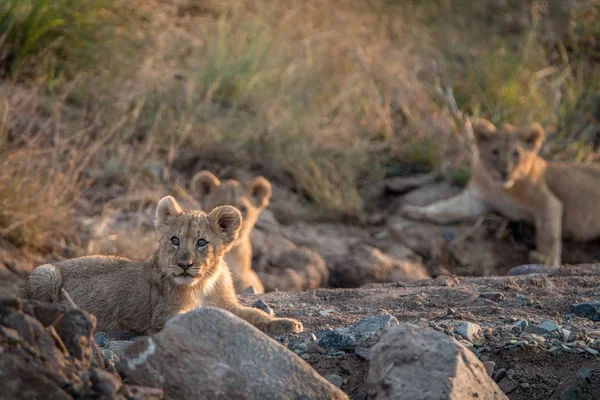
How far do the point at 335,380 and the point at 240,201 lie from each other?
13.7ft

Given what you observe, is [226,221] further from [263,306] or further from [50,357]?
[50,357]

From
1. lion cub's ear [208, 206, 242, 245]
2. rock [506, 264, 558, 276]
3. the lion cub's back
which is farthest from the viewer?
the lion cub's back

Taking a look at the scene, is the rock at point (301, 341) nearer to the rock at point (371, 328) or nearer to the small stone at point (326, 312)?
the rock at point (371, 328)

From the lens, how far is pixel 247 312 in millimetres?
5359

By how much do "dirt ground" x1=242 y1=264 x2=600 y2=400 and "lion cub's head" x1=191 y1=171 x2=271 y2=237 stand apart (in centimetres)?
200

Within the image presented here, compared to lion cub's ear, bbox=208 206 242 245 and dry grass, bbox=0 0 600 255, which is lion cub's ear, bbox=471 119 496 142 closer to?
dry grass, bbox=0 0 600 255

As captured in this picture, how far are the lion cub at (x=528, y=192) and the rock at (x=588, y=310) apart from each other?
485cm

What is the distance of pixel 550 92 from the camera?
12.8 m

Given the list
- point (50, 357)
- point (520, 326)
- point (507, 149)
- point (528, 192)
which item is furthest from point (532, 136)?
point (50, 357)

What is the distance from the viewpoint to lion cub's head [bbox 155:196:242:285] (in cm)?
533

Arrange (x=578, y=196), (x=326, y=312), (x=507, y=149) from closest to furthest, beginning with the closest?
(x=326, y=312) < (x=507, y=149) < (x=578, y=196)

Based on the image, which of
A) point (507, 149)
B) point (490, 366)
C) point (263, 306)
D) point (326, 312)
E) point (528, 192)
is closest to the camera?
point (490, 366)

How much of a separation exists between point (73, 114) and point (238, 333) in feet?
21.8

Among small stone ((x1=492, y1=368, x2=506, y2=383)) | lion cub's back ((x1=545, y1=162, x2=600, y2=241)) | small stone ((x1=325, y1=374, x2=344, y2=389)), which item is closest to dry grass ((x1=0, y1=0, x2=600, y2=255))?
lion cub's back ((x1=545, y1=162, x2=600, y2=241))
